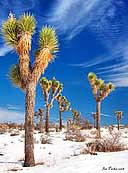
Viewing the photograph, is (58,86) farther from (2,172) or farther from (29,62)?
(2,172)

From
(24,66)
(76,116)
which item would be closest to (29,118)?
(24,66)

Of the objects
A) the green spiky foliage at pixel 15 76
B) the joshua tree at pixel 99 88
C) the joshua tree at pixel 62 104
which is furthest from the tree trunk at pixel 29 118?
the joshua tree at pixel 62 104

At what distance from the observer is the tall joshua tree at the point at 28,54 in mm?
12383

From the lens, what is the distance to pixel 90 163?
10.3m

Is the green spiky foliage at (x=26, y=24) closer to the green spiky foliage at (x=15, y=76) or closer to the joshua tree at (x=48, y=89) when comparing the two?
the green spiky foliage at (x=15, y=76)

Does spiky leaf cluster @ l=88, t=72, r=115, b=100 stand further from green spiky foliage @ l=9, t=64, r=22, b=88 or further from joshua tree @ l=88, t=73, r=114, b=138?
green spiky foliage @ l=9, t=64, r=22, b=88

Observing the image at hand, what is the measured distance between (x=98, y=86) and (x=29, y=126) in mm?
17625

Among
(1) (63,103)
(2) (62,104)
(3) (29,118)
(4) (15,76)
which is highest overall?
(1) (63,103)

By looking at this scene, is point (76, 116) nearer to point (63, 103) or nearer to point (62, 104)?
point (63, 103)

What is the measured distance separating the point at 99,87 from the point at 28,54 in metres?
17.5

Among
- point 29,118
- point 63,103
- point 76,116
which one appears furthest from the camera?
point 76,116

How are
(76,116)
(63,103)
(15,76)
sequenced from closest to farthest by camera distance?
1. (15,76)
2. (63,103)
3. (76,116)

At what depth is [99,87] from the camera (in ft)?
97.5

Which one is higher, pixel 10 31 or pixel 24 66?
pixel 10 31
